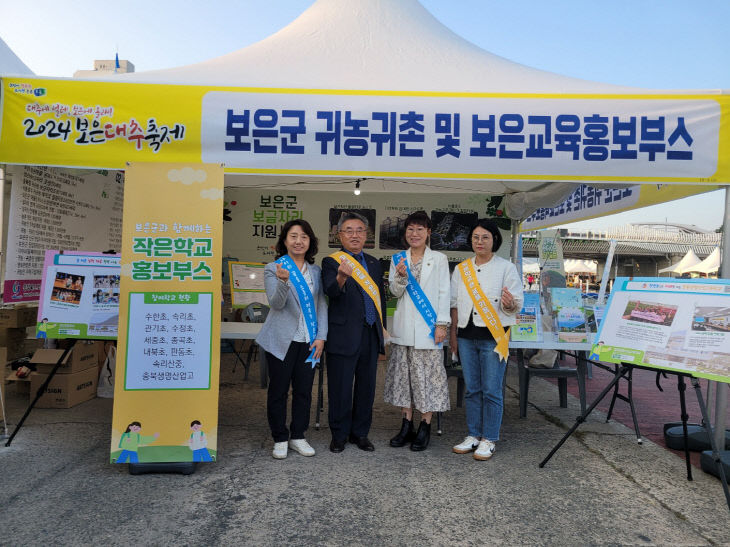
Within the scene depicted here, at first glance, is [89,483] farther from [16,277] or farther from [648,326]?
[648,326]

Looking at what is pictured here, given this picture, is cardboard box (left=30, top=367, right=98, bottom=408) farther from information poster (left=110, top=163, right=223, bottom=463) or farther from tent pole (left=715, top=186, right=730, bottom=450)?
tent pole (left=715, top=186, right=730, bottom=450)

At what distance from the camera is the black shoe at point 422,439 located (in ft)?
11.2

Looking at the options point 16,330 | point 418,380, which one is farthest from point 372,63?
point 16,330

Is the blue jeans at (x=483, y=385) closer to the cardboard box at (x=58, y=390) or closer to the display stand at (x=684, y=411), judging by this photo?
the display stand at (x=684, y=411)

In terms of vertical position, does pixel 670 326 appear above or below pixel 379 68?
below

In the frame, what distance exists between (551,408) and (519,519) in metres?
2.48

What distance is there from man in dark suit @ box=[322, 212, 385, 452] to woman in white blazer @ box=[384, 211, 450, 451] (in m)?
0.14

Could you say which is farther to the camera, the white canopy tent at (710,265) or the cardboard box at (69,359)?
the white canopy tent at (710,265)

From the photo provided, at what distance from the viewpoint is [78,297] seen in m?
3.19

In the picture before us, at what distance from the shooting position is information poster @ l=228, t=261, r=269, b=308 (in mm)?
5613

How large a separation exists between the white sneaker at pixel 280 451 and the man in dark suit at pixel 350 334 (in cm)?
33

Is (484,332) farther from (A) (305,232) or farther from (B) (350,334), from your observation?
(A) (305,232)

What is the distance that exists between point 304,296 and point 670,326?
6.96 feet

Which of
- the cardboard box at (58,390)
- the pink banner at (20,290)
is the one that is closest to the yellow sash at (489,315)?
the pink banner at (20,290)
